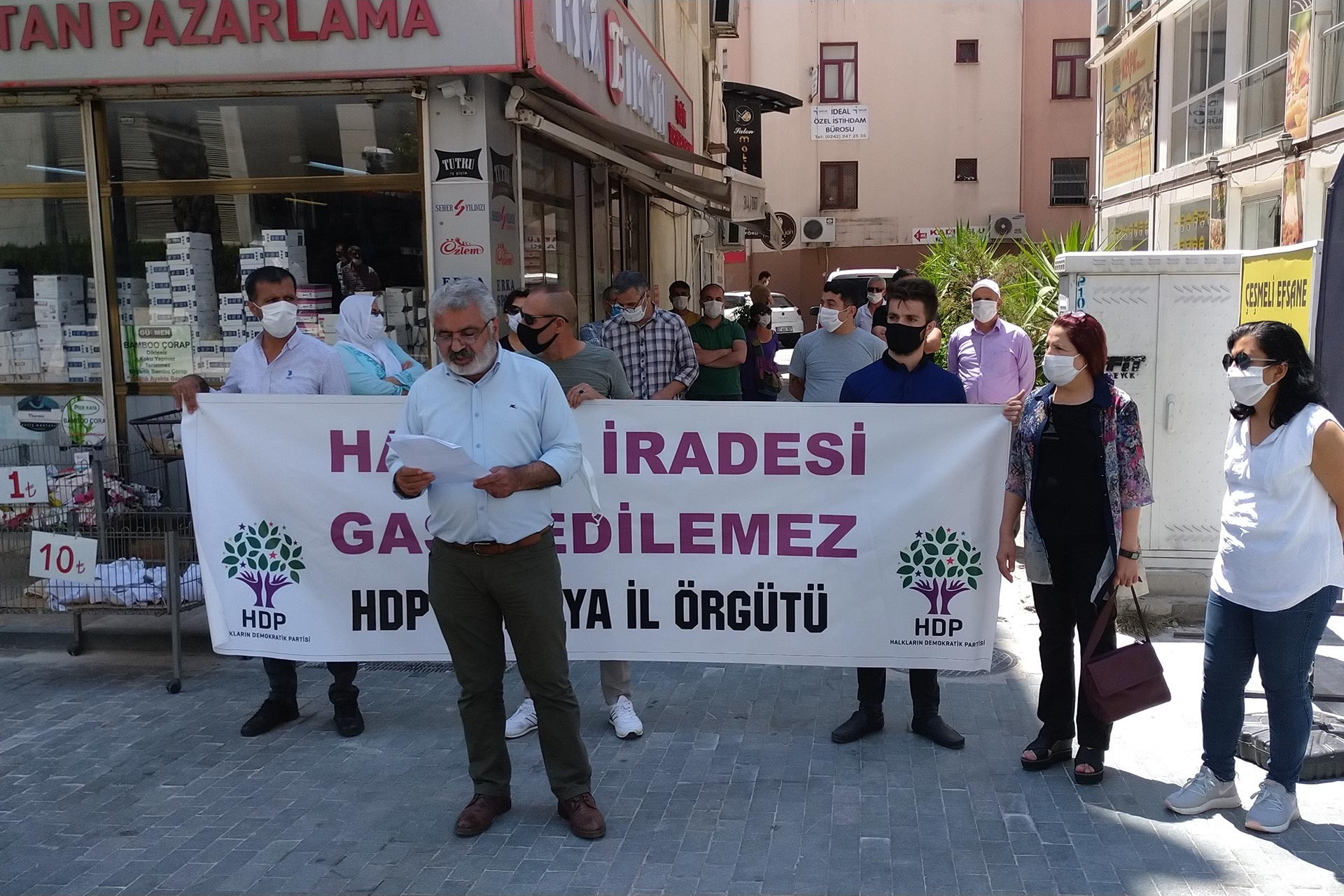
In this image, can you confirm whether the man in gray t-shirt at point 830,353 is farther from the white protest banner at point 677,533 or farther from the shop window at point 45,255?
the shop window at point 45,255

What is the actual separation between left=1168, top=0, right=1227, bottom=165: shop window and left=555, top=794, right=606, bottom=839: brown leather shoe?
17.2 metres

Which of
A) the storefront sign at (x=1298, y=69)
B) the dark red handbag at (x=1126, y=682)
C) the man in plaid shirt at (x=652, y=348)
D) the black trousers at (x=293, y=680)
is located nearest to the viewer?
the dark red handbag at (x=1126, y=682)

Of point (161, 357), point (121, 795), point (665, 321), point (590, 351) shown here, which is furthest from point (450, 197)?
point (121, 795)

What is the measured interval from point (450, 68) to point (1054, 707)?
18.5ft

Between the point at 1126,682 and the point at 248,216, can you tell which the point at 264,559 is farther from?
the point at 248,216

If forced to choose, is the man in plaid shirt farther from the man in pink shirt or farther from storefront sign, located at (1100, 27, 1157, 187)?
storefront sign, located at (1100, 27, 1157, 187)

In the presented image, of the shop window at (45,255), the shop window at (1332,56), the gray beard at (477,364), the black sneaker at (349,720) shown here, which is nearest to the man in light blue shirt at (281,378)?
the black sneaker at (349,720)

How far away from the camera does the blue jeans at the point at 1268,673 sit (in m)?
4.09

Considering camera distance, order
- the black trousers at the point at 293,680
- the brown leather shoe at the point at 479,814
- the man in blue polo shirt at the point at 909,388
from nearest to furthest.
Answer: the brown leather shoe at the point at 479,814
the man in blue polo shirt at the point at 909,388
the black trousers at the point at 293,680

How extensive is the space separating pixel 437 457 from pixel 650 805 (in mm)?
1610

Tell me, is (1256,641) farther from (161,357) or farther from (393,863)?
(161,357)

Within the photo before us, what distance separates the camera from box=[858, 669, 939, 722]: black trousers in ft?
17.0

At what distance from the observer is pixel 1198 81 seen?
1923 cm

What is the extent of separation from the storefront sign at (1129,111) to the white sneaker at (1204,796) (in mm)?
19303
